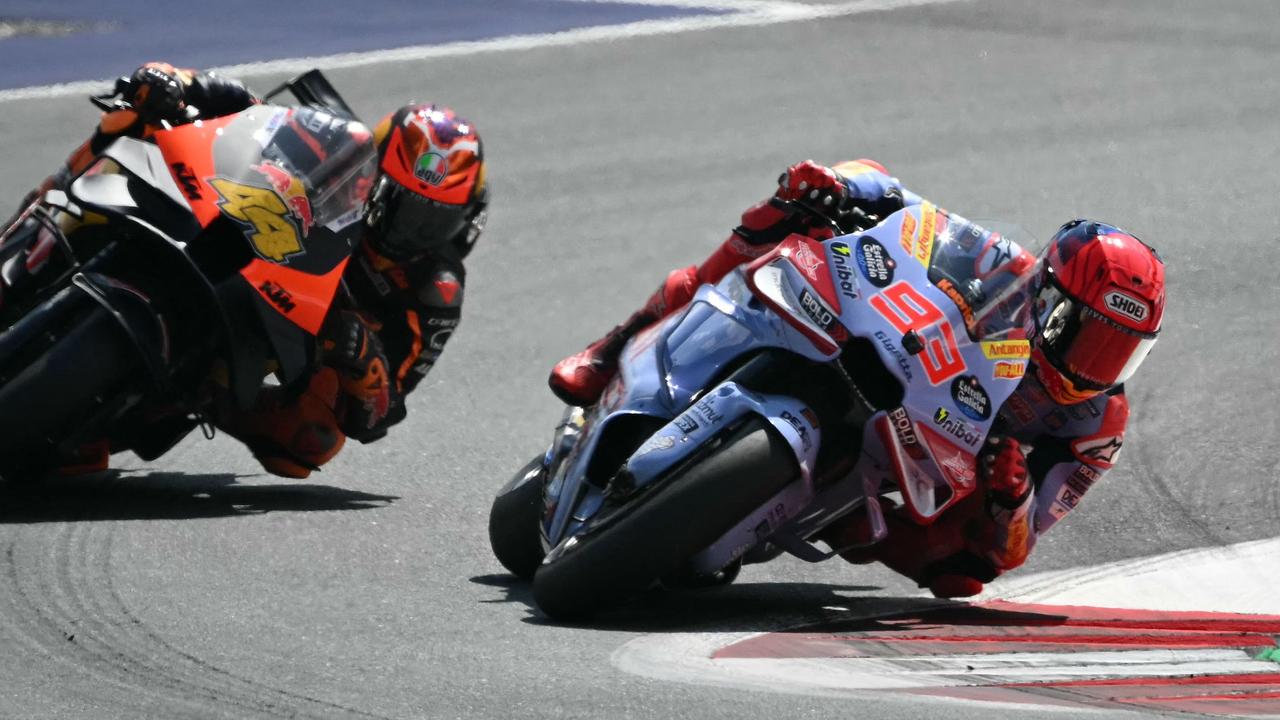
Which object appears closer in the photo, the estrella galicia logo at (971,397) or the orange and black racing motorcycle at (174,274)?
the estrella galicia logo at (971,397)

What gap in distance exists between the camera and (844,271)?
5.57 meters

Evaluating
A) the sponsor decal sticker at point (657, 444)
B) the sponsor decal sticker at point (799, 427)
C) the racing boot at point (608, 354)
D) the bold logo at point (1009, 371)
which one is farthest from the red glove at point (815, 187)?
the sponsor decal sticker at point (657, 444)

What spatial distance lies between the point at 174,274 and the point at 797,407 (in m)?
2.03

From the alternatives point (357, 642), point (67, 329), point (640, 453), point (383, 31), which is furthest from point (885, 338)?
point (383, 31)

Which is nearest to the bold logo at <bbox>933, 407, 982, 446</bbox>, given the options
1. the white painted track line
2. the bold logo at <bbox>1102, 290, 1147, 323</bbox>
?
the bold logo at <bbox>1102, 290, 1147, 323</bbox>

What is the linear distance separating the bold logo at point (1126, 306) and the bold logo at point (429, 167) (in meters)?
2.42

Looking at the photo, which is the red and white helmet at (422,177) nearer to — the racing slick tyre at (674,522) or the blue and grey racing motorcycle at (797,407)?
the blue and grey racing motorcycle at (797,407)

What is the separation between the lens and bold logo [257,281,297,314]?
6.28 metres

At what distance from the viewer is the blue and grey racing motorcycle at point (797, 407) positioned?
207 inches

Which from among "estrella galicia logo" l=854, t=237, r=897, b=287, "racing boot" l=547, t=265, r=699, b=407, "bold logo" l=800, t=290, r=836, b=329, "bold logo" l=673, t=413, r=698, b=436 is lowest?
"racing boot" l=547, t=265, r=699, b=407

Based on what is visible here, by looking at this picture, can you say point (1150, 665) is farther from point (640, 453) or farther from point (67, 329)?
point (67, 329)

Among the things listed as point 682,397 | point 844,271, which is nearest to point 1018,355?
point 844,271

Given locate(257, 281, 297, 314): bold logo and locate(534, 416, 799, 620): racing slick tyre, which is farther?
locate(257, 281, 297, 314): bold logo

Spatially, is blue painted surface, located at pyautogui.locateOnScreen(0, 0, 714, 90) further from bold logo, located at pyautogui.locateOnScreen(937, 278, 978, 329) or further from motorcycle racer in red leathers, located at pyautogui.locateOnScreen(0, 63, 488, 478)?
bold logo, located at pyautogui.locateOnScreen(937, 278, 978, 329)
